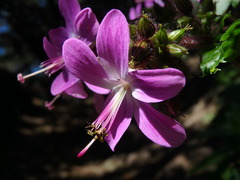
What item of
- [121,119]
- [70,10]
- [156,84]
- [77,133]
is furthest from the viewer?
[77,133]

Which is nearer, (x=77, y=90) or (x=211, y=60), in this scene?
(x=211, y=60)

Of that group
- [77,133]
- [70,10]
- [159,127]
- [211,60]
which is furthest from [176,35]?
[77,133]

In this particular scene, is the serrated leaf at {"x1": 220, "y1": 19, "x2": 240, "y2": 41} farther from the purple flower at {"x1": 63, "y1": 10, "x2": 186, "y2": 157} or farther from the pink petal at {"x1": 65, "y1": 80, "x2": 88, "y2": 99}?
the pink petal at {"x1": 65, "y1": 80, "x2": 88, "y2": 99}

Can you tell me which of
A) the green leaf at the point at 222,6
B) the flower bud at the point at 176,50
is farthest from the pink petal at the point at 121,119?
the green leaf at the point at 222,6

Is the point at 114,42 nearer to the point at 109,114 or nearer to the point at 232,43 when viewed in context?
the point at 109,114

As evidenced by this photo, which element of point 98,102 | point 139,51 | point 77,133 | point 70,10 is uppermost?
point 70,10

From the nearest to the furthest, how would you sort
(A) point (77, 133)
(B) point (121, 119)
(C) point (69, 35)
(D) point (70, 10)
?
(B) point (121, 119) < (D) point (70, 10) < (C) point (69, 35) < (A) point (77, 133)

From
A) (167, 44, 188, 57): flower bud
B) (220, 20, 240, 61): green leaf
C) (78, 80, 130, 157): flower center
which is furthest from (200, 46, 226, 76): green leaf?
(78, 80, 130, 157): flower center

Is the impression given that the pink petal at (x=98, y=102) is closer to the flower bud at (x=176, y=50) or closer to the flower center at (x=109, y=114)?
the flower center at (x=109, y=114)
